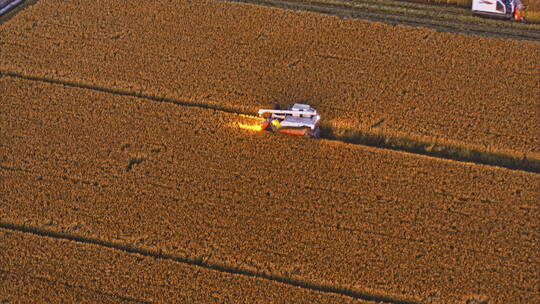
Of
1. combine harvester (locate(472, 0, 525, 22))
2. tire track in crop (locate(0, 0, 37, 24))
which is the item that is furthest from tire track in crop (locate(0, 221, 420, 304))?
combine harvester (locate(472, 0, 525, 22))

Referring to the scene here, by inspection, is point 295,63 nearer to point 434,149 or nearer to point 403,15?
point 403,15

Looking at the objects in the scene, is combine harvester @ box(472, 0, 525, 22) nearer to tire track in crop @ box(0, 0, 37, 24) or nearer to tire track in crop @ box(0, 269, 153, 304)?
tire track in crop @ box(0, 269, 153, 304)

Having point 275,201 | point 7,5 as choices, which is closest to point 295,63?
point 275,201

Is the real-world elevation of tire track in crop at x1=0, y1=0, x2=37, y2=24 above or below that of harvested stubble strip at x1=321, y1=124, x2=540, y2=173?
above

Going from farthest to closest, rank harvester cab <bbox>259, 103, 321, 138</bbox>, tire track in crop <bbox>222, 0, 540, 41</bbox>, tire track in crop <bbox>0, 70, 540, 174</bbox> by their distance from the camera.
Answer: tire track in crop <bbox>222, 0, 540, 41</bbox>
harvester cab <bbox>259, 103, 321, 138</bbox>
tire track in crop <bbox>0, 70, 540, 174</bbox>

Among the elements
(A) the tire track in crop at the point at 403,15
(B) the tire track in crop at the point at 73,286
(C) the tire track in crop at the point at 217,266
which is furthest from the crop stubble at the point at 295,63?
(B) the tire track in crop at the point at 73,286

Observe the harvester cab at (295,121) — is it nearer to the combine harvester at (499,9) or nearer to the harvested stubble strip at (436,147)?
the harvested stubble strip at (436,147)

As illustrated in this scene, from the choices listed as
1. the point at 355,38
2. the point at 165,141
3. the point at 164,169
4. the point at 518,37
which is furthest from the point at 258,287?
the point at 518,37

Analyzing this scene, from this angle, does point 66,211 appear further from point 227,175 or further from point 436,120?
point 436,120
